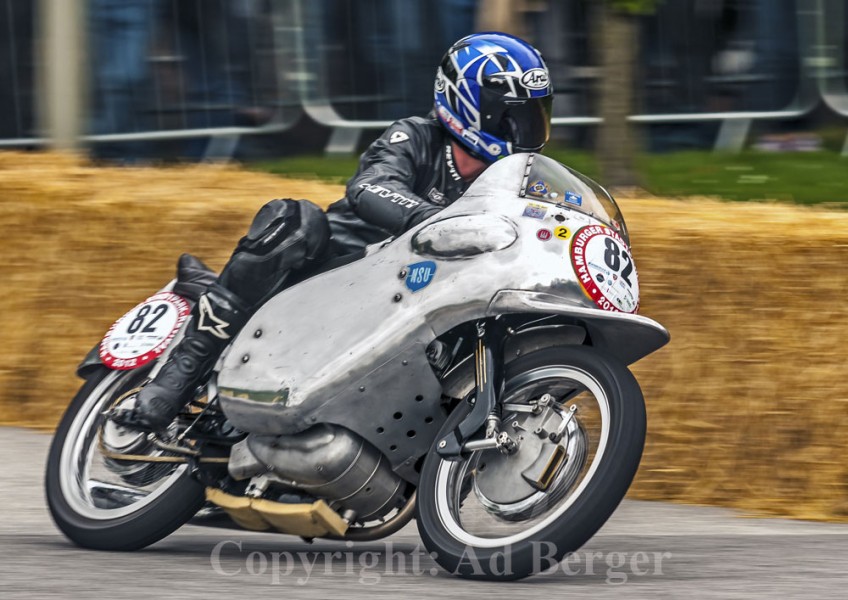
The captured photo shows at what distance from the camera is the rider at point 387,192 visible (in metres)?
5.42

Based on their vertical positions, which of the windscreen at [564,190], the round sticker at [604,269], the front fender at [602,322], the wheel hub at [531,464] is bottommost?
the wheel hub at [531,464]

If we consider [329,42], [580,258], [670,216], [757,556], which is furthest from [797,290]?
[329,42]

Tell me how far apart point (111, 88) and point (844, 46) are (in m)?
5.12

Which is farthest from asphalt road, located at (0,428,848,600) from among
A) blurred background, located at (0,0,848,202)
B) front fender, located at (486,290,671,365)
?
blurred background, located at (0,0,848,202)

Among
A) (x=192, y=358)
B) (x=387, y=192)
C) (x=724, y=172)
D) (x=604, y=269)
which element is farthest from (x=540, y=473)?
(x=724, y=172)

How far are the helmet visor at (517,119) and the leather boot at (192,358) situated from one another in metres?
1.03

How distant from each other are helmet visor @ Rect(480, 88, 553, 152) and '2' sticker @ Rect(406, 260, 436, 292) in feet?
2.07

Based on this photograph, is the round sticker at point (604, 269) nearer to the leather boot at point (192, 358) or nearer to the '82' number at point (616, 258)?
the '82' number at point (616, 258)

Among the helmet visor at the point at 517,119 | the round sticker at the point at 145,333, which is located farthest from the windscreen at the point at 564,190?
the round sticker at the point at 145,333

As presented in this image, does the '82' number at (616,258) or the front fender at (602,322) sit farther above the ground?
the '82' number at (616,258)

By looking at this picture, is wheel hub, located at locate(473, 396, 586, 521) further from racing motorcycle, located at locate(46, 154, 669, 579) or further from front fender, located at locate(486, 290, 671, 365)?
front fender, located at locate(486, 290, 671, 365)

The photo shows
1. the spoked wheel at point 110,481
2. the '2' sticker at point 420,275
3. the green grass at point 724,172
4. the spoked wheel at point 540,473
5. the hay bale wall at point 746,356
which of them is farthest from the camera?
the green grass at point 724,172

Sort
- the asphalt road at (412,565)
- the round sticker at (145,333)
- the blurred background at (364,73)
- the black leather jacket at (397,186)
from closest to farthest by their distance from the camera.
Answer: the asphalt road at (412,565) < the black leather jacket at (397,186) < the round sticker at (145,333) < the blurred background at (364,73)

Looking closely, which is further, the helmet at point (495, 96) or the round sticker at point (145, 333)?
the round sticker at point (145, 333)
